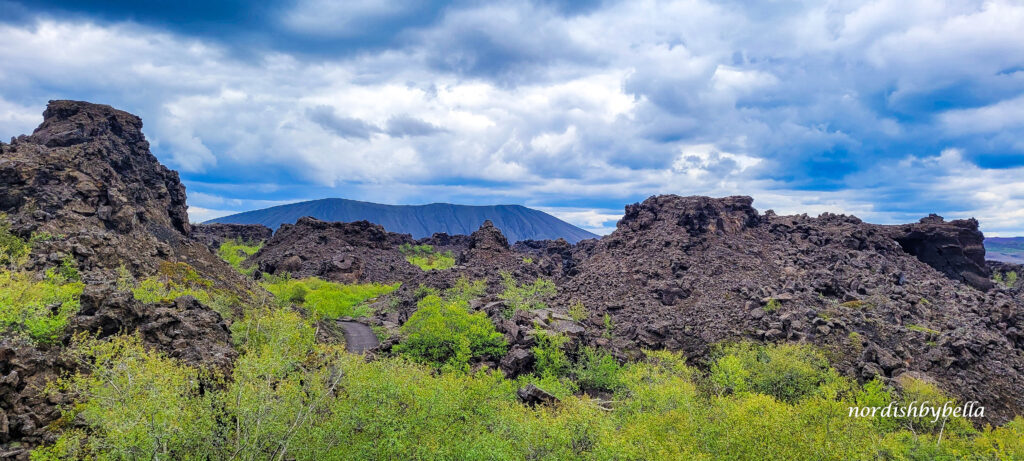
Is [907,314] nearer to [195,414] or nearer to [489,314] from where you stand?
[489,314]

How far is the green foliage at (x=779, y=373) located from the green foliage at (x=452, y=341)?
65.0 feet

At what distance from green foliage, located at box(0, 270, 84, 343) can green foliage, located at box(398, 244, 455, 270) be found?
107 metres

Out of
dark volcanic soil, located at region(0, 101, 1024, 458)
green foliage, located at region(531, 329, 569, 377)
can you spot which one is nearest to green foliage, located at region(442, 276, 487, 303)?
Answer: dark volcanic soil, located at region(0, 101, 1024, 458)

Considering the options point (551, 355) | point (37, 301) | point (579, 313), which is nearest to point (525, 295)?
point (579, 313)

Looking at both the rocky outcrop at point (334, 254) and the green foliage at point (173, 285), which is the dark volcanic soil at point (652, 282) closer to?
the green foliage at point (173, 285)

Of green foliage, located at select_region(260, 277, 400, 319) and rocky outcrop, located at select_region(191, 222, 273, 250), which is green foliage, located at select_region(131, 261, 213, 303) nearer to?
green foliage, located at select_region(260, 277, 400, 319)

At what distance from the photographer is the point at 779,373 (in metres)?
39.1

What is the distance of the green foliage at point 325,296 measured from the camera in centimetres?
6888

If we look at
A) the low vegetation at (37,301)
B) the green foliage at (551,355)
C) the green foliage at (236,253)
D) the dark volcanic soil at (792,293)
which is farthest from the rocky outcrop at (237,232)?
the green foliage at (551,355)

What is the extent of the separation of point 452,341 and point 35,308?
28.5 metres

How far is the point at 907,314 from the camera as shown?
1847 inches

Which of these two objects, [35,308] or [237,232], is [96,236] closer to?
[35,308]

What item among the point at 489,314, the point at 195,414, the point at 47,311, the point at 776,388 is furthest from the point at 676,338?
the point at 47,311

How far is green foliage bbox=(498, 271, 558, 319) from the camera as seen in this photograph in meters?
56.5
